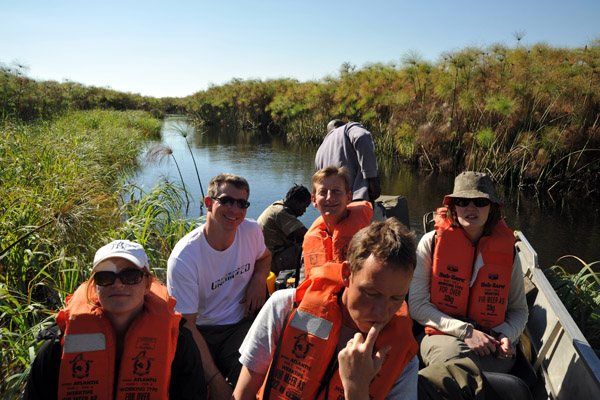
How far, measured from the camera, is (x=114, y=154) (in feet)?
33.3

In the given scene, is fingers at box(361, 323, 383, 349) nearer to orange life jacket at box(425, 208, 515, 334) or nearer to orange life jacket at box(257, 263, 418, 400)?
orange life jacket at box(257, 263, 418, 400)

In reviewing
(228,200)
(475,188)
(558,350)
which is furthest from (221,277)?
(558,350)

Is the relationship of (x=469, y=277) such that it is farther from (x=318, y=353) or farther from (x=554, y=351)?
(x=318, y=353)

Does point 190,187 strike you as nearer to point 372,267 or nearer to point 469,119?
point 469,119

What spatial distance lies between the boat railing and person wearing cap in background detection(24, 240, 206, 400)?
2144 mm

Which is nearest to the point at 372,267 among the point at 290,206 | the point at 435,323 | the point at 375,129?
the point at 435,323

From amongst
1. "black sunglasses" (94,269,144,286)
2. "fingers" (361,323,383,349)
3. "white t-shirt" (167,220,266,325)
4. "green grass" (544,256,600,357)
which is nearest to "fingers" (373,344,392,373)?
"fingers" (361,323,383,349)

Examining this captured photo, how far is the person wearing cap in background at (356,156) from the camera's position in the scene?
15.4ft

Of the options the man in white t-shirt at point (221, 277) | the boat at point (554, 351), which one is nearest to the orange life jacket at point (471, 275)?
the boat at point (554, 351)

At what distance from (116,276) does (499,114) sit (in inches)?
434

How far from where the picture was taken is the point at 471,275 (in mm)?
2676

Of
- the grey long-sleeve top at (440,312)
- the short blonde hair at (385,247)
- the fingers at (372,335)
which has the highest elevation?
the short blonde hair at (385,247)

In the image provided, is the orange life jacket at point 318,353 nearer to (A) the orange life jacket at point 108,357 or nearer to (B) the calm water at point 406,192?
(A) the orange life jacket at point 108,357

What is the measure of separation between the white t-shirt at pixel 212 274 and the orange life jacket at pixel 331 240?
36 centimetres
